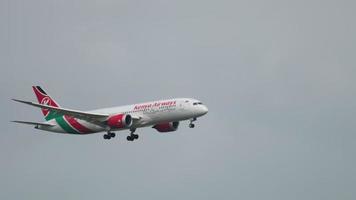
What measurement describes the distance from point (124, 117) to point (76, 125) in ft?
30.0

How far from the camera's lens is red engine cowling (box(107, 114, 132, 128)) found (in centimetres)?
10038

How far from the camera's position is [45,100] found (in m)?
114

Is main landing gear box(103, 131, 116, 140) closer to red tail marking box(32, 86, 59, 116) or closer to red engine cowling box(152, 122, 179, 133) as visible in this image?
red engine cowling box(152, 122, 179, 133)

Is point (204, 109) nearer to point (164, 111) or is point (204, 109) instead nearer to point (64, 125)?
point (164, 111)

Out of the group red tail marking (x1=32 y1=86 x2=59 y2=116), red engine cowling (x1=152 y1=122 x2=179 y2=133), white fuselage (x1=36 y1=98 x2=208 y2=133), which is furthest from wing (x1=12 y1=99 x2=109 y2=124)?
red tail marking (x1=32 y1=86 x2=59 y2=116)

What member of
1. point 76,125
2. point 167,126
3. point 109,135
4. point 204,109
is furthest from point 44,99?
point 204,109

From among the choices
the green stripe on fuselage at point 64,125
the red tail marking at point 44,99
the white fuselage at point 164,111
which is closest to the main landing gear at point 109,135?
the white fuselage at point 164,111

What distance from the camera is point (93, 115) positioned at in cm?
10294

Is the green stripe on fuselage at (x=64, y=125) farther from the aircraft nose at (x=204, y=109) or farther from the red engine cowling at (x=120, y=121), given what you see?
the aircraft nose at (x=204, y=109)

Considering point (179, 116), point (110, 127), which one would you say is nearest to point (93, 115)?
point (110, 127)

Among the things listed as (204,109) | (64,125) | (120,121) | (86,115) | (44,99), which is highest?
(44,99)

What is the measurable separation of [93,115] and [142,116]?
5872 mm

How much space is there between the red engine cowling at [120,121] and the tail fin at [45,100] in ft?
40.2

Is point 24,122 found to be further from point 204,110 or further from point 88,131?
point 204,110
